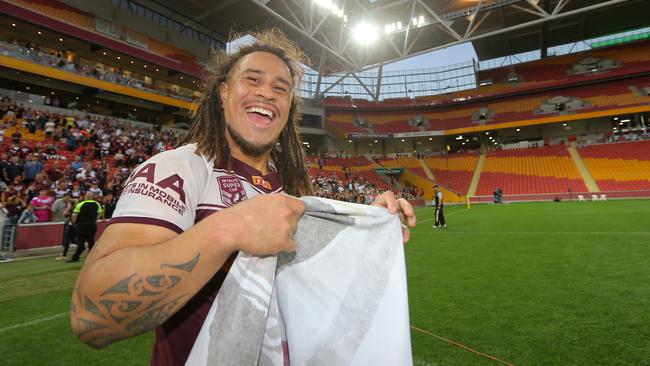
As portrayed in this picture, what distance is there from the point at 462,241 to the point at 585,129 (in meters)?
39.7

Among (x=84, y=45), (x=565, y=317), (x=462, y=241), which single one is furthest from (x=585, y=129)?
(x=84, y=45)

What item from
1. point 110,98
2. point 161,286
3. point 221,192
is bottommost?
point 161,286

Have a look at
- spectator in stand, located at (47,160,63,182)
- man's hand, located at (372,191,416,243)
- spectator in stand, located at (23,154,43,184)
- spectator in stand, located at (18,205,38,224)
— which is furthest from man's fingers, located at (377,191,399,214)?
spectator in stand, located at (47,160,63,182)

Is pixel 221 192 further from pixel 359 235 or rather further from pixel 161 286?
pixel 359 235

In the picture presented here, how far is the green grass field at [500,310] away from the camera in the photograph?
108 inches

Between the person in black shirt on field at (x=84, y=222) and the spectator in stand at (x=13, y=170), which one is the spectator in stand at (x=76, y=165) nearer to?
the spectator in stand at (x=13, y=170)

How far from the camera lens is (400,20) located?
25734mm

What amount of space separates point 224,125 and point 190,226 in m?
0.77

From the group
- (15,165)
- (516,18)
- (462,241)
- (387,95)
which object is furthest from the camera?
(387,95)

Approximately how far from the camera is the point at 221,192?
4.16 feet

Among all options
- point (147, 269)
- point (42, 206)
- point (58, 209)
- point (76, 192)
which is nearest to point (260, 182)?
point (147, 269)

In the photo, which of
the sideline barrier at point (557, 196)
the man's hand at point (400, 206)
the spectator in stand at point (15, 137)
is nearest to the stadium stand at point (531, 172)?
the sideline barrier at point (557, 196)

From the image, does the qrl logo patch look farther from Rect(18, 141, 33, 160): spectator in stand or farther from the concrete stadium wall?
the concrete stadium wall

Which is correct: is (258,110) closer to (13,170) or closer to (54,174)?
(13,170)
